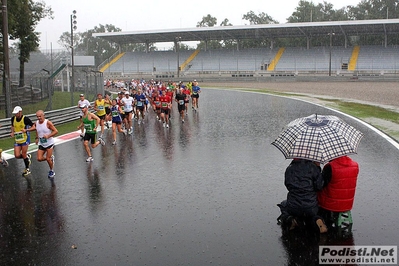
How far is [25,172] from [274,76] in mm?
59002

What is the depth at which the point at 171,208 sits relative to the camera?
729 centimetres

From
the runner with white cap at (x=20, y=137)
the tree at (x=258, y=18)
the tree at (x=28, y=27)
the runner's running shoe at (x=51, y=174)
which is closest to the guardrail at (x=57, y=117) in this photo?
the runner with white cap at (x=20, y=137)

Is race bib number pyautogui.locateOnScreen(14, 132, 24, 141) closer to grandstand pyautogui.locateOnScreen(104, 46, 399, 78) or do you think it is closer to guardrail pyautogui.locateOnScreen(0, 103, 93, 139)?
guardrail pyautogui.locateOnScreen(0, 103, 93, 139)

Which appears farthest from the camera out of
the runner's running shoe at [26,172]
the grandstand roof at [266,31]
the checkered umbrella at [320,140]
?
the grandstand roof at [266,31]

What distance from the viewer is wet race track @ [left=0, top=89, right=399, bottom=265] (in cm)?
554

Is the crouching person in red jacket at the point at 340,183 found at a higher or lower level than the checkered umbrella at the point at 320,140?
lower

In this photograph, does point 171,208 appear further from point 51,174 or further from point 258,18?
point 258,18

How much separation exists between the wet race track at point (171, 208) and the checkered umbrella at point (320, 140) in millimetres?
1141

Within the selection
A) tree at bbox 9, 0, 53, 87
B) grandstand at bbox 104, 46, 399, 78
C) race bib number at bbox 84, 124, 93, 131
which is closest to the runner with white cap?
race bib number at bbox 84, 124, 93, 131

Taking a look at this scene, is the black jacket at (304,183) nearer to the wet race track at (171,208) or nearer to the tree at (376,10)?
the wet race track at (171,208)

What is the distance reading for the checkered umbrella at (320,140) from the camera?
5652mm

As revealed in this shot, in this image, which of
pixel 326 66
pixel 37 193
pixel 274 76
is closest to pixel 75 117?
pixel 37 193

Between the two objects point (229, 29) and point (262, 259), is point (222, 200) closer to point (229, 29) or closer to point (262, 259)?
point (262, 259)

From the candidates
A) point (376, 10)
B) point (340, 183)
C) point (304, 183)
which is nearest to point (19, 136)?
point (304, 183)
